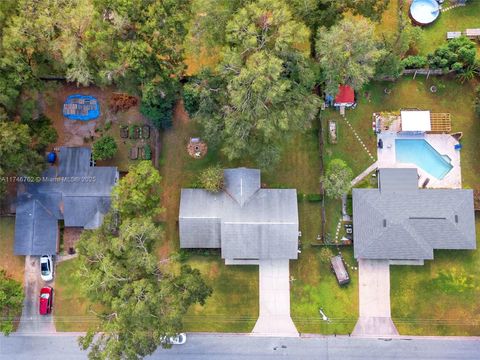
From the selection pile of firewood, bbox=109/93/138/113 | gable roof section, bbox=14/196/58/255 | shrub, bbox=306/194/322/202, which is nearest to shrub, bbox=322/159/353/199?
shrub, bbox=306/194/322/202

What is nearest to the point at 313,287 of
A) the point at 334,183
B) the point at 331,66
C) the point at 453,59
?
the point at 334,183

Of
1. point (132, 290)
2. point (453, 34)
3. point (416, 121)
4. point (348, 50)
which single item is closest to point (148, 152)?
point (132, 290)

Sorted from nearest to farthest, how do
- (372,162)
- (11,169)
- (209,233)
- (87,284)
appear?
(87,284) < (11,169) < (209,233) < (372,162)

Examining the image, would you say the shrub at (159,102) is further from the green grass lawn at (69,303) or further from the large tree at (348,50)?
the green grass lawn at (69,303)

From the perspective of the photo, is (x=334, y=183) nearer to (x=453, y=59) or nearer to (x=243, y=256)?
(x=243, y=256)

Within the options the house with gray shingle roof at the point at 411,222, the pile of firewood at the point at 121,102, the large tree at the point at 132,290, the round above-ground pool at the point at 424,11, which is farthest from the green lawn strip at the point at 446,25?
the large tree at the point at 132,290

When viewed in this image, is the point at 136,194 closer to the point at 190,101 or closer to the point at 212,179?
the point at 212,179

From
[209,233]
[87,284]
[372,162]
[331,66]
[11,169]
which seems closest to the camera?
[87,284]

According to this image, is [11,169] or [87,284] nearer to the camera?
[87,284]
